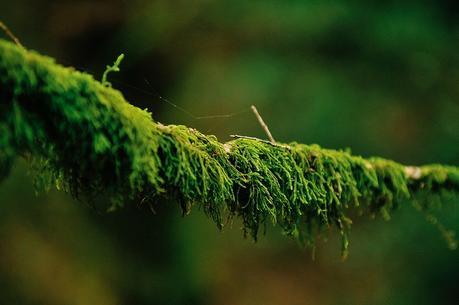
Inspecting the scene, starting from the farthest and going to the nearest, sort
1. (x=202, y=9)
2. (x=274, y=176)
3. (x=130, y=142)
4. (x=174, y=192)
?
1. (x=202, y=9)
2. (x=274, y=176)
3. (x=174, y=192)
4. (x=130, y=142)

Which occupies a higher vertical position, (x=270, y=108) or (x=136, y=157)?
(x=270, y=108)

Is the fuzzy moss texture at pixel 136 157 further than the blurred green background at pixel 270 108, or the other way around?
the blurred green background at pixel 270 108

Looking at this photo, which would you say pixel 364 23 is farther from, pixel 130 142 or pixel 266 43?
pixel 130 142

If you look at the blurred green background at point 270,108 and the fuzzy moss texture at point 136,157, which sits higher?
the blurred green background at point 270,108

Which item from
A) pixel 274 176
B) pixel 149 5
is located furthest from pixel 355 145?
pixel 274 176
